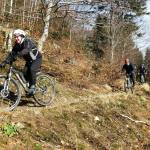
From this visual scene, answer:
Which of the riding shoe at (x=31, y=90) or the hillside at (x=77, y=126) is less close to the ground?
the riding shoe at (x=31, y=90)

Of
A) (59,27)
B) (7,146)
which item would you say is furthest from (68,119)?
(59,27)

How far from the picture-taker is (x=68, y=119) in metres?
11.4

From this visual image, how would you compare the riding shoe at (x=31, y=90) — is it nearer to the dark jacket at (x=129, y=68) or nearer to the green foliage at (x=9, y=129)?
the green foliage at (x=9, y=129)

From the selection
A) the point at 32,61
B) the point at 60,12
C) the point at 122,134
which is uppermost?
the point at 60,12

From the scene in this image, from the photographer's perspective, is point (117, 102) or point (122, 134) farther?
point (117, 102)

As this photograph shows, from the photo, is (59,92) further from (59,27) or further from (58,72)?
(59,27)

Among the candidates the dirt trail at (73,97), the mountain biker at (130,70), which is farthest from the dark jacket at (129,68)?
the dirt trail at (73,97)

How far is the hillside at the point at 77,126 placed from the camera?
9.32m

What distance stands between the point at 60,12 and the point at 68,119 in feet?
25.9

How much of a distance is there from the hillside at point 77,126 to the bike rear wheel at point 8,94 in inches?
12.1

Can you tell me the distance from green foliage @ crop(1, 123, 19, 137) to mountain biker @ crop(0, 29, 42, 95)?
202 cm

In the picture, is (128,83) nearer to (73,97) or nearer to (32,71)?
(73,97)

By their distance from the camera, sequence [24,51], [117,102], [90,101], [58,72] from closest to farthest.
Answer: [24,51] < [90,101] < [117,102] < [58,72]

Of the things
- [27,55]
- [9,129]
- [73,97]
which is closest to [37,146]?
[9,129]
